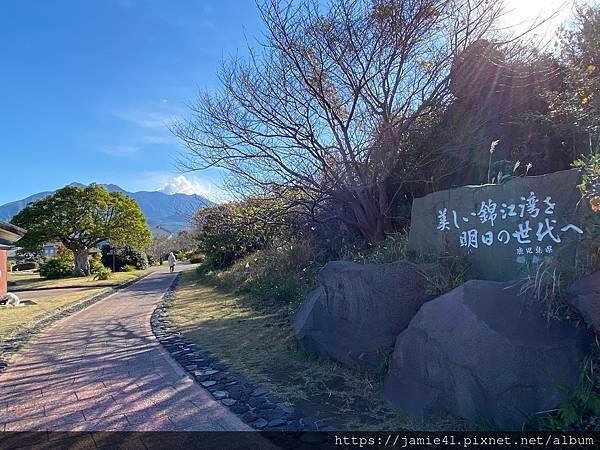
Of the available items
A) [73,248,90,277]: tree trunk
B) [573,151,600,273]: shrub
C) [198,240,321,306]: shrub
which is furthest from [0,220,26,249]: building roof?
[573,151,600,273]: shrub

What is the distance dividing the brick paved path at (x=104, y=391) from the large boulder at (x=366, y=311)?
1508 mm

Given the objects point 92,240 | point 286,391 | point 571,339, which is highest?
point 92,240

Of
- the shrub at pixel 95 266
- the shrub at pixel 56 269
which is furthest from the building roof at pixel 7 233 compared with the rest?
the shrub at pixel 56 269

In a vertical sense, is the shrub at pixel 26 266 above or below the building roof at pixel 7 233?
below

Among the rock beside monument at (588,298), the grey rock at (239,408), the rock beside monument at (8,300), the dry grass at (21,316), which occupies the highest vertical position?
the rock beside monument at (588,298)

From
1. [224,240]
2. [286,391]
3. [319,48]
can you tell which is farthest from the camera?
[224,240]

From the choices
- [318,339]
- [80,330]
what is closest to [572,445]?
[318,339]

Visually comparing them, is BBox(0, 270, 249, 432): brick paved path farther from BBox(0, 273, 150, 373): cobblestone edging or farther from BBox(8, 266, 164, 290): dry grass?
BBox(8, 266, 164, 290): dry grass

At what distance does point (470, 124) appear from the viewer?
818 centimetres

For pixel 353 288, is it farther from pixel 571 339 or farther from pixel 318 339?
pixel 571 339

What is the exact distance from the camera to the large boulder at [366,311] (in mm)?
4969

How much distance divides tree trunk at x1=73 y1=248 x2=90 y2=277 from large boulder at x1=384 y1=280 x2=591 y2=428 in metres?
31.8

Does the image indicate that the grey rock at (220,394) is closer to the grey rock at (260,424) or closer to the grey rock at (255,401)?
the grey rock at (255,401)

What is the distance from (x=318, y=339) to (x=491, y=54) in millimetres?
5838
